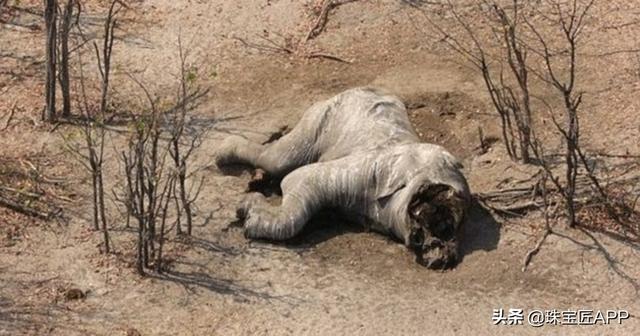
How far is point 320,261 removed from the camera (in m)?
10.0

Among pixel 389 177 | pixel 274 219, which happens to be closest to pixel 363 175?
pixel 389 177

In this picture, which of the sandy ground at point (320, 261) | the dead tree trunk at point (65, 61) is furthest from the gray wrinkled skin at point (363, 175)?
the dead tree trunk at point (65, 61)

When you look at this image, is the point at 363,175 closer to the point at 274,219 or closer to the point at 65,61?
the point at 274,219

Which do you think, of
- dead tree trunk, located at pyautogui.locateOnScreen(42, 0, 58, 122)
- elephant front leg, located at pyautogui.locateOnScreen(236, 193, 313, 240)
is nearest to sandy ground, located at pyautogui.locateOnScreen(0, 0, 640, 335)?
elephant front leg, located at pyautogui.locateOnScreen(236, 193, 313, 240)

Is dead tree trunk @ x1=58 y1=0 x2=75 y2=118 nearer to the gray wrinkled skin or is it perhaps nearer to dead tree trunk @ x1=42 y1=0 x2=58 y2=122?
dead tree trunk @ x1=42 y1=0 x2=58 y2=122

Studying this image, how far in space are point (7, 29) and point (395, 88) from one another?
4.48 m

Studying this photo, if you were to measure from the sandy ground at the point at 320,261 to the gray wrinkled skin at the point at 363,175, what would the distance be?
0.59ft

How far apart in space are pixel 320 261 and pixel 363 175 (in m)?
0.94

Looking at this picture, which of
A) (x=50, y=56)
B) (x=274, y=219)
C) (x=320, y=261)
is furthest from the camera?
(x=50, y=56)

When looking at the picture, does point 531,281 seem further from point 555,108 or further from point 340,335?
point 555,108

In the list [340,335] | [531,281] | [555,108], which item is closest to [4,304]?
[340,335]

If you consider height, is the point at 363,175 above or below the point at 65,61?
below

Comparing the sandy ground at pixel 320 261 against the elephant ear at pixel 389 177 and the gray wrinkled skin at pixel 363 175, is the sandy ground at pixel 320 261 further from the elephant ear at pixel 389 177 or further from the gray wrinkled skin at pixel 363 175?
the elephant ear at pixel 389 177

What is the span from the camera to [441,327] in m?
9.15
